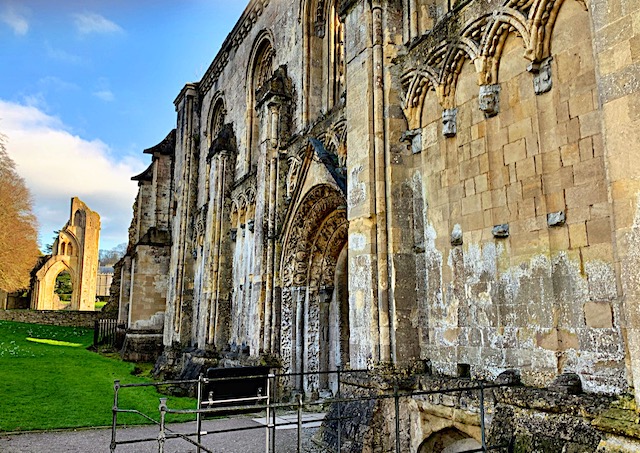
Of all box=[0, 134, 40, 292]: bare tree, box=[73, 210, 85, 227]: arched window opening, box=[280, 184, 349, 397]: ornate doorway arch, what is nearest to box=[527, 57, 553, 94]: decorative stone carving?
box=[280, 184, 349, 397]: ornate doorway arch

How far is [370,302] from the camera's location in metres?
6.78

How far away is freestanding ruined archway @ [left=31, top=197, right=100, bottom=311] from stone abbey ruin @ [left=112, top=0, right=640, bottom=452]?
46034mm

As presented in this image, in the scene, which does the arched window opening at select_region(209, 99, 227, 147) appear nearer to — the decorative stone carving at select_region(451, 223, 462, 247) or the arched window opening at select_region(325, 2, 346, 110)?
the arched window opening at select_region(325, 2, 346, 110)

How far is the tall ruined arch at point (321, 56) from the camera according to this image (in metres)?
11.0

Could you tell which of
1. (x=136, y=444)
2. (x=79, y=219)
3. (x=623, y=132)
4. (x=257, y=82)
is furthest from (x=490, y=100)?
(x=79, y=219)

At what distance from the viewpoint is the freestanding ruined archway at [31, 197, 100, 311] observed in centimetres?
5097

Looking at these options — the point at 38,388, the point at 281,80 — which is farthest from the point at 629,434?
the point at 38,388

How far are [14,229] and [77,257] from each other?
756 inches

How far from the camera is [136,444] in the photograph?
8039 millimetres

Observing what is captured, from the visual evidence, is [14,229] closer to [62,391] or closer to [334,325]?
[62,391]

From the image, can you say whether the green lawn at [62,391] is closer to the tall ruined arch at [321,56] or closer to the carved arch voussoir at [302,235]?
the carved arch voussoir at [302,235]

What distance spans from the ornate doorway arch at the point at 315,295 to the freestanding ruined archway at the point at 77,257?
152ft

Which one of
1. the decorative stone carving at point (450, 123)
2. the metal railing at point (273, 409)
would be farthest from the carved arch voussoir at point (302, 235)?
the decorative stone carving at point (450, 123)

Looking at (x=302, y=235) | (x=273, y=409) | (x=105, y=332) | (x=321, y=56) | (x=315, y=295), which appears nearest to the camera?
(x=273, y=409)
